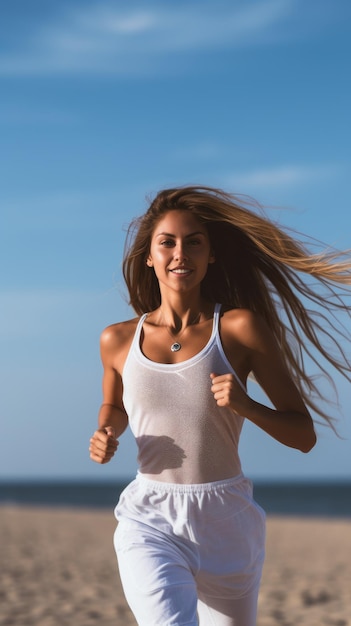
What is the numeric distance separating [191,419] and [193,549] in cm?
49

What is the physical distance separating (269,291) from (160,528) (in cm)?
132

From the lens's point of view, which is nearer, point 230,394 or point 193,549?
point 230,394

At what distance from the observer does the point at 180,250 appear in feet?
13.4

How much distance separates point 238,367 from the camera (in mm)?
4004

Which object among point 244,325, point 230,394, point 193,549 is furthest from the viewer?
point 244,325

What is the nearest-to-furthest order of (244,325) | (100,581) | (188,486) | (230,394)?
(230,394), (188,486), (244,325), (100,581)

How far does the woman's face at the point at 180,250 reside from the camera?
160 inches

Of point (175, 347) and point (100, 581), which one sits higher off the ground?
point (175, 347)

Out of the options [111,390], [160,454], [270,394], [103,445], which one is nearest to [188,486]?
[160,454]

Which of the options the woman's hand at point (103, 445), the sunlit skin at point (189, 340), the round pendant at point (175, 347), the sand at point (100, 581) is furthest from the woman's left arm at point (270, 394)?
the sand at point (100, 581)

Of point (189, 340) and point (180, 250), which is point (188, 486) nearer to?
point (189, 340)

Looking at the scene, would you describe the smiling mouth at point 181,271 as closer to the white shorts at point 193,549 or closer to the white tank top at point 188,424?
the white tank top at point 188,424

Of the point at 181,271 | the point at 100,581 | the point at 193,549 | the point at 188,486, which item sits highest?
the point at 181,271

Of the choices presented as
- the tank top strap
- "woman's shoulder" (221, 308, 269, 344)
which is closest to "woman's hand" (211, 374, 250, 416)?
"woman's shoulder" (221, 308, 269, 344)
